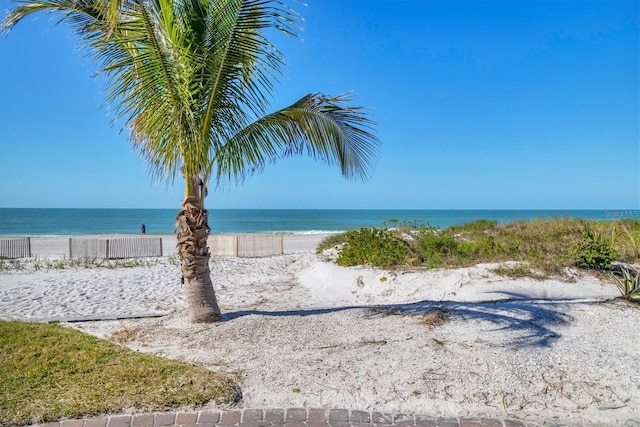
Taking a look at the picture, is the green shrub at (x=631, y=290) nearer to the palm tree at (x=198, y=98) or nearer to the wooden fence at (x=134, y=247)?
the palm tree at (x=198, y=98)

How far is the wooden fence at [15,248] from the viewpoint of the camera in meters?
16.5

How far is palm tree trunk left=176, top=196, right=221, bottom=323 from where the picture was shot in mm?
6168

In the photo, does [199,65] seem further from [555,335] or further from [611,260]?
[611,260]

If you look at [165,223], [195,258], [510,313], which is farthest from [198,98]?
[165,223]

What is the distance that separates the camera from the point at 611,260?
9.27 m

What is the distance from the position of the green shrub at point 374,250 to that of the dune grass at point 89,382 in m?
6.60

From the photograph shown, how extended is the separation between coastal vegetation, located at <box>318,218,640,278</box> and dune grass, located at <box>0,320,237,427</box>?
6.58 m

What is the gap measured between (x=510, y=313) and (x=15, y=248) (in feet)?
57.2

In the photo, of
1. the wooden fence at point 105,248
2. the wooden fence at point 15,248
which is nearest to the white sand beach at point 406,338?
the wooden fence at point 105,248

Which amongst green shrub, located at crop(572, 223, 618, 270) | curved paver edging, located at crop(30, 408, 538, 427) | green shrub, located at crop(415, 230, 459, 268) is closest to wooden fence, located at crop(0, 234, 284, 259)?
green shrub, located at crop(415, 230, 459, 268)

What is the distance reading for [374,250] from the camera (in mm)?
11164

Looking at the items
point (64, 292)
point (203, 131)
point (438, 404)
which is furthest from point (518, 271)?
point (64, 292)

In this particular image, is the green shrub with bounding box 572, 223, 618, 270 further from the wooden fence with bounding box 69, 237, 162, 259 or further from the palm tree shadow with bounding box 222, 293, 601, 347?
the wooden fence with bounding box 69, 237, 162, 259

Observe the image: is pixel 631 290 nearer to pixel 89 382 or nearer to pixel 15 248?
pixel 89 382
